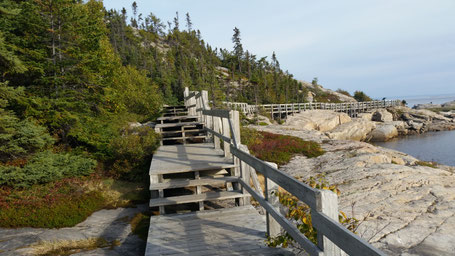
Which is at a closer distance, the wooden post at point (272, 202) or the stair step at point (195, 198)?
the wooden post at point (272, 202)

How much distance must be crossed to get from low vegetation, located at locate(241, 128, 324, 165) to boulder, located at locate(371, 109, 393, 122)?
40049 mm

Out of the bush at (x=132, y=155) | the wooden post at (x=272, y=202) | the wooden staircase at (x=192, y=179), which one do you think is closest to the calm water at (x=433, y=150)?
the wooden staircase at (x=192, y=179)

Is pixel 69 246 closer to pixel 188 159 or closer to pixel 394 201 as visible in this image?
pixel 188 159

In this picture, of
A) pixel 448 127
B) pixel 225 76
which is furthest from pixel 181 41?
pixel 448 127

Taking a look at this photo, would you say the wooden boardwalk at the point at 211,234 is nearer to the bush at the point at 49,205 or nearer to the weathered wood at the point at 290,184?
the weathered wood at the point at 290,184

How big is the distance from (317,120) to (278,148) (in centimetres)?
2482

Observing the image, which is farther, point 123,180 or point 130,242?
point 123,180

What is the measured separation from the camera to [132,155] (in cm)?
902

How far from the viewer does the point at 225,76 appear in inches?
2923

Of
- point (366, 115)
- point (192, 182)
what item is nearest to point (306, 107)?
point (366, 115)

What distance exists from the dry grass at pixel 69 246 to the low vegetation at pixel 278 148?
290 inches

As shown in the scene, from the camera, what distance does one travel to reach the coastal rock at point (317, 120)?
34250 millimetres

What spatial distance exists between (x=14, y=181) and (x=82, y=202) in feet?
7.53

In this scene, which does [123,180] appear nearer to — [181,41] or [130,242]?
[130,242]
